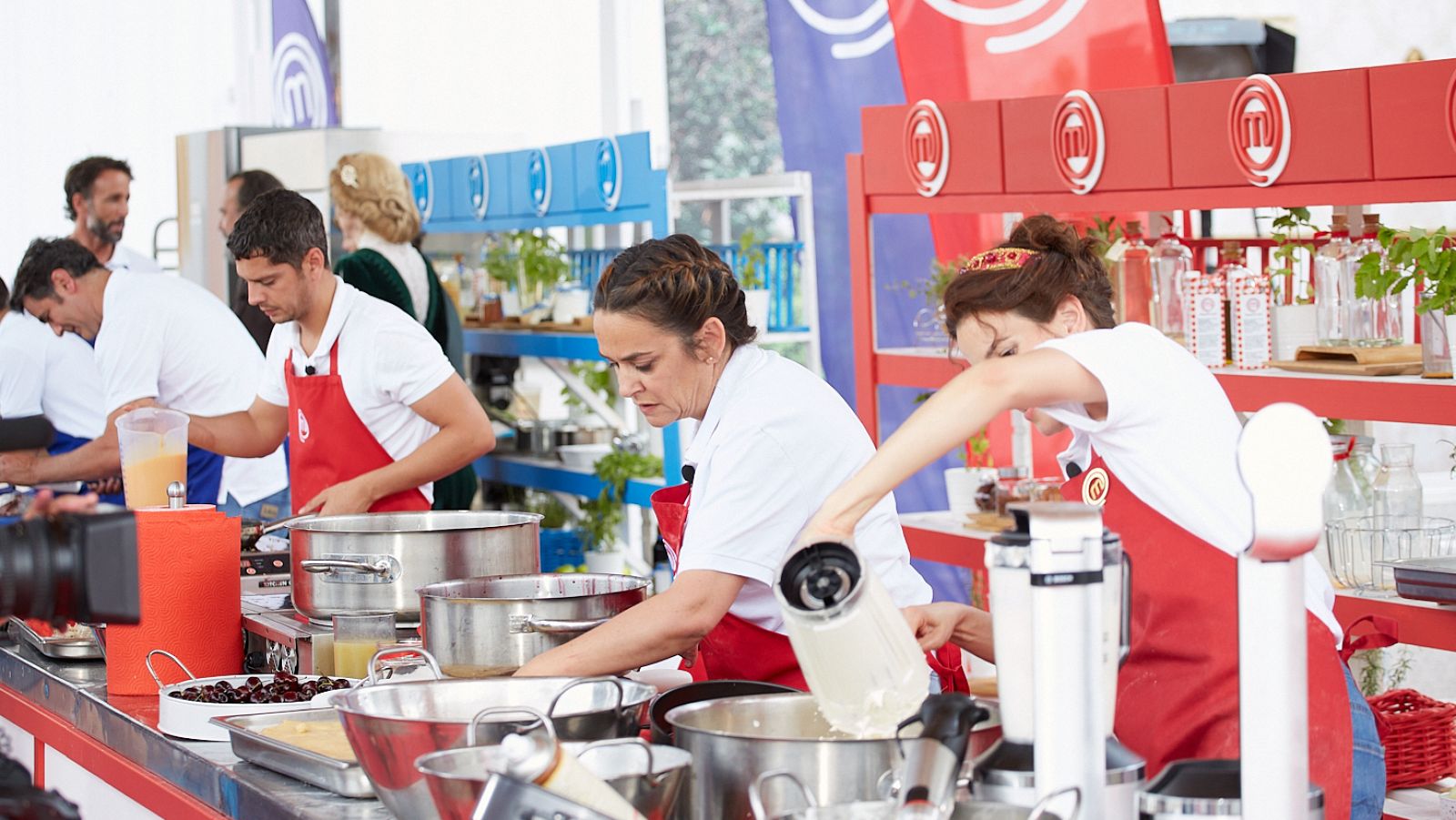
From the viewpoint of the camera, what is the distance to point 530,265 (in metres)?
6.99

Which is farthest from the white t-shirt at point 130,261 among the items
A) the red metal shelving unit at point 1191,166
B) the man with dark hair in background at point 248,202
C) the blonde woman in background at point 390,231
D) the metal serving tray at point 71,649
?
the metal serving tray at point 71,649

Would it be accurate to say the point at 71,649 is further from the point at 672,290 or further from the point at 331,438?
the point at 672,290

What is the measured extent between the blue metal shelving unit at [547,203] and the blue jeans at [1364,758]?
348 centimetres

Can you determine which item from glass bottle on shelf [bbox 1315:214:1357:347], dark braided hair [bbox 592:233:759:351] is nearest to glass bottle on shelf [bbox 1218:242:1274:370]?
glass bottle on shelf [bbox 1315:214:1357:347]

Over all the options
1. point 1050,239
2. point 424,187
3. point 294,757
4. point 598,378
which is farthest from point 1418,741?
point 424,187

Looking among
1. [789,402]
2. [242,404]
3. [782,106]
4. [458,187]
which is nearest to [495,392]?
[458,187]

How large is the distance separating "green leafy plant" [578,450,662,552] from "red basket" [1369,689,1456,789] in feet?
11.3

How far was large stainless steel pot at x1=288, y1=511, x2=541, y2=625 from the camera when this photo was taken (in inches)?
108

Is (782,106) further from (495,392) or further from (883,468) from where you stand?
(883,468)

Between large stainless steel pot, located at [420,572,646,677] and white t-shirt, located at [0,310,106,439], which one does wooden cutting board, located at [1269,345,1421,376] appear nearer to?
large stainless steel pot, located at [420,572,646,677]

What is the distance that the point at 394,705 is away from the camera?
81.0 inches

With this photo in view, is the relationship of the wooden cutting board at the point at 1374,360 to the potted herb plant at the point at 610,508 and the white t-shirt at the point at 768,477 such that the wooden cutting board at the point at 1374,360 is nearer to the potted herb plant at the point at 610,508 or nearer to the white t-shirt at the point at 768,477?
the white t-shirt at the point at 768,477

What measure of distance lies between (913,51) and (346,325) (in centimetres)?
234

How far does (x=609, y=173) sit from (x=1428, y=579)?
3.52 metres
